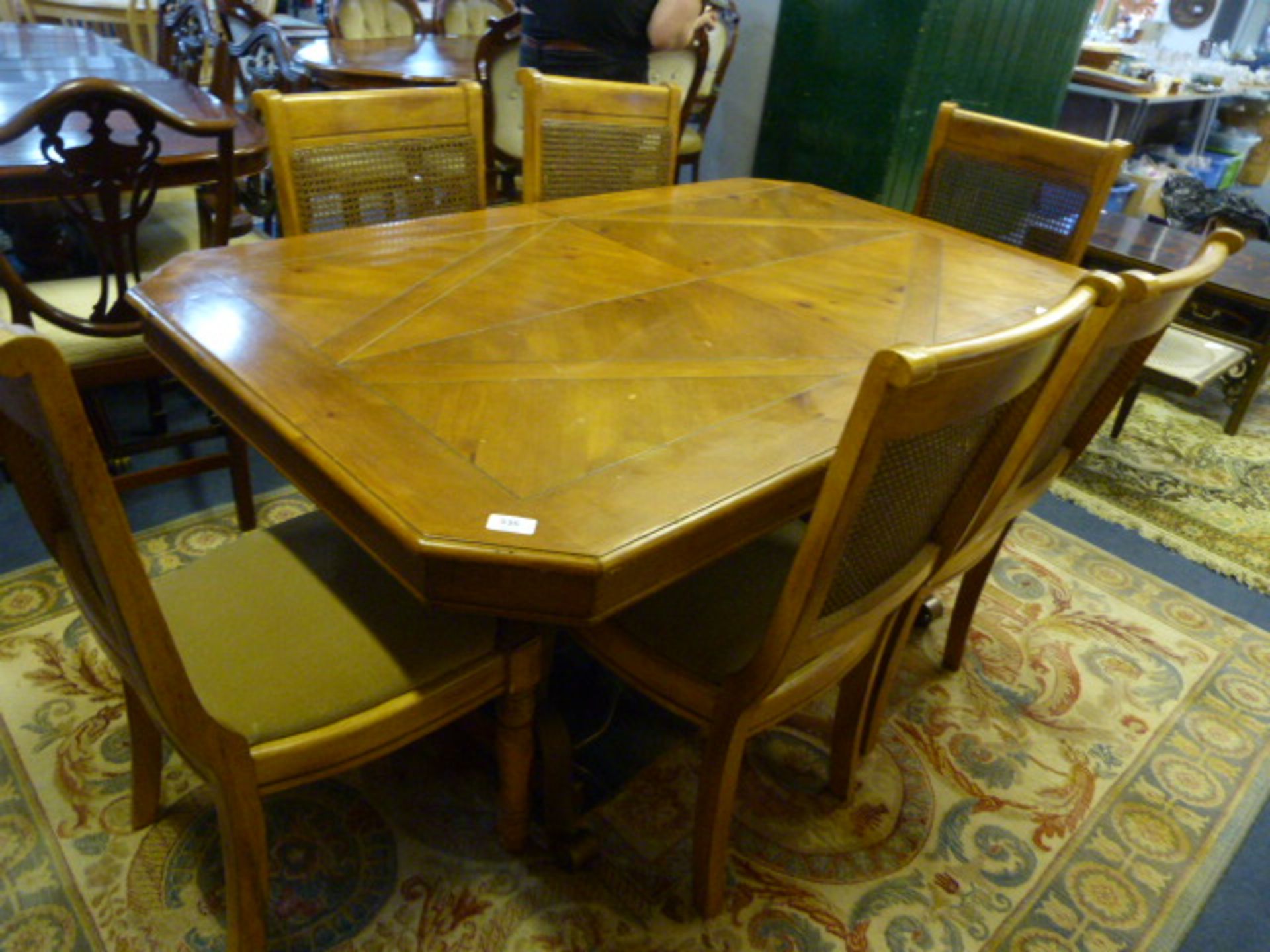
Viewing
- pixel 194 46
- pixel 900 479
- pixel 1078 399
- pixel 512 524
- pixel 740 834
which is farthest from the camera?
pixel 194 46

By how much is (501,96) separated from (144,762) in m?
2.47

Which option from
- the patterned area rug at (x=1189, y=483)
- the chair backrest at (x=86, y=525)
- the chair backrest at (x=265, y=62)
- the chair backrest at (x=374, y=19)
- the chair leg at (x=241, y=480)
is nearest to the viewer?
the chair backrest at (x=86, y=525)

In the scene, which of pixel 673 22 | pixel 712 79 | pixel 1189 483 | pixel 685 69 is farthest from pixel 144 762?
pixel 712 79

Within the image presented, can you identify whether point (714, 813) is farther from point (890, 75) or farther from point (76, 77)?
point (890, 75)

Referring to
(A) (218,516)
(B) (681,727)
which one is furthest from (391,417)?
(A) (218,516)

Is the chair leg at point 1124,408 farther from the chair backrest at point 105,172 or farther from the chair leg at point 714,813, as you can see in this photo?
the chair backrest at point 105,172

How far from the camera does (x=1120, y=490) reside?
2.55 metres

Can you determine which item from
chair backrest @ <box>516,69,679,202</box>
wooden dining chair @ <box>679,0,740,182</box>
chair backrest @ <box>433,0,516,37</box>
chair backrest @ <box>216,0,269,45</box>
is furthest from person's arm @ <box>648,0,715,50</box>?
chair backrest @ <box>433,0,516,37</box>

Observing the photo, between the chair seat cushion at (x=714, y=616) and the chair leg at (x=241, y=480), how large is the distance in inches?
42.2

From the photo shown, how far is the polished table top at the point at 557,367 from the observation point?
2.78ft

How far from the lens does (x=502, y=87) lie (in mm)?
2984

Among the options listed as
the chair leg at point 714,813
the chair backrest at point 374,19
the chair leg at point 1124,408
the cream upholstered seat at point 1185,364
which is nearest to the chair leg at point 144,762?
the chair leg at point 714,813

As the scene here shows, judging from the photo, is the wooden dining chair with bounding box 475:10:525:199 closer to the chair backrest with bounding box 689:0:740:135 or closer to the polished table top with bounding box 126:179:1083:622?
the chair backrest with bounding box 689:0:740:135

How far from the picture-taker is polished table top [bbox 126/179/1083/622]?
0.85 meters
